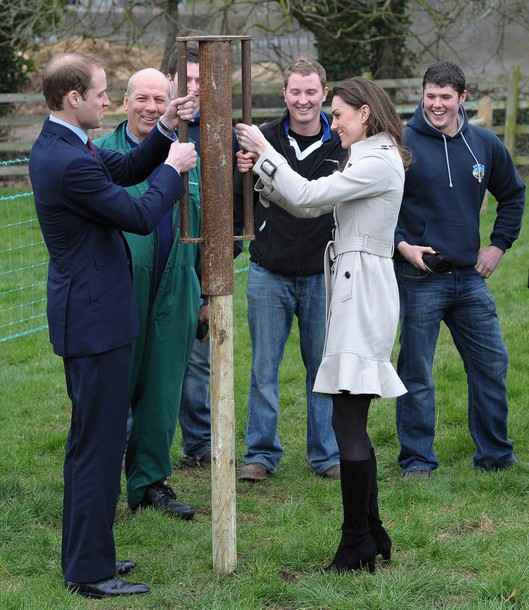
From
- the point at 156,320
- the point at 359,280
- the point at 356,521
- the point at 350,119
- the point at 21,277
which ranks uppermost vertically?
the point at 350,119

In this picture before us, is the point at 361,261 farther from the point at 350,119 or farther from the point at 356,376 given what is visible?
the point at 350,119

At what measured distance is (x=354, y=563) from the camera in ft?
16.1

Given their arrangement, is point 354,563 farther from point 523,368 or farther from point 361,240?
point 523,368

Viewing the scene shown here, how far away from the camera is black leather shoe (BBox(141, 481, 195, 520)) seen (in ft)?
19.1

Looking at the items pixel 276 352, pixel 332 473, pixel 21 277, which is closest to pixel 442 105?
pixel 276 352

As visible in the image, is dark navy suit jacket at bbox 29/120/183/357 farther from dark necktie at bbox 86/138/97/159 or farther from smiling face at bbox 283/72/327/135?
smiling face at bbox 283/72/327/135

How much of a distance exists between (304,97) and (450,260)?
3.82ft

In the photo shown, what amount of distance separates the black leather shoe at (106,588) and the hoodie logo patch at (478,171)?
9.23ft

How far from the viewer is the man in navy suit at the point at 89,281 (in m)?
4.55

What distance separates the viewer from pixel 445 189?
610 cm

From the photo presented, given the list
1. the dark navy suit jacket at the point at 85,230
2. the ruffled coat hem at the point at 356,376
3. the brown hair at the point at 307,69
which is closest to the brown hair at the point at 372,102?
the dark navy suit jacket at the point at 85,230

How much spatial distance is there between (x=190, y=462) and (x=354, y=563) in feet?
6.76

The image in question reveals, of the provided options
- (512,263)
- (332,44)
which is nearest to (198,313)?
(512,263)

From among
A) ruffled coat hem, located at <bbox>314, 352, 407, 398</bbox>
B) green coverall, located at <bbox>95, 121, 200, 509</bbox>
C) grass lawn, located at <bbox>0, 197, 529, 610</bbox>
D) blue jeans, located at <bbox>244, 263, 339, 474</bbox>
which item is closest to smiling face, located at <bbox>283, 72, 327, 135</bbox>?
green coverall, located at <bbox>95, 121, 200, 509</bbox>
